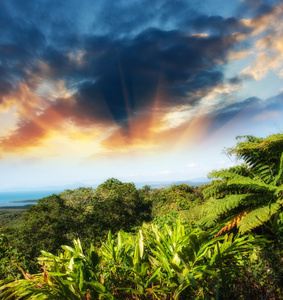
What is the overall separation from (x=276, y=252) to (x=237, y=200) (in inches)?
81.4

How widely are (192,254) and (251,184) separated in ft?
9.35

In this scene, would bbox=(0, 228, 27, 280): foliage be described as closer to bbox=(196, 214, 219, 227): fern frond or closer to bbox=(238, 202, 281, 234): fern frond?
bbox=(196, 214, 219, 227): fern frond

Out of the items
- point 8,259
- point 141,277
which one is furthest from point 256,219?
point 8,259

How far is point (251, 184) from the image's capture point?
3.37 m

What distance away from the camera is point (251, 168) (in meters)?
4.43

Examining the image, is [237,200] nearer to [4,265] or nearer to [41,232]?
[4,265]

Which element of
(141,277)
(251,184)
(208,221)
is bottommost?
(208,221)

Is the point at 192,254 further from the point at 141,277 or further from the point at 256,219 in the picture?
the point at 256,219

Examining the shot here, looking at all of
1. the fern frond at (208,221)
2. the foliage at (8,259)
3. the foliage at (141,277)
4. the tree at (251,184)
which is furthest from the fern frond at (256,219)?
the foliage at (8,259)

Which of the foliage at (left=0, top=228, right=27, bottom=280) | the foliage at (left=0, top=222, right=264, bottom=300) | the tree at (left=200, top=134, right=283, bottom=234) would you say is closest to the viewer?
the foliage at (left=0, top=222, right=264, bottom=300)

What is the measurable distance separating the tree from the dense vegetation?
0.02 meters

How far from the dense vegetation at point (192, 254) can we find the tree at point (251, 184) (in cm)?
2

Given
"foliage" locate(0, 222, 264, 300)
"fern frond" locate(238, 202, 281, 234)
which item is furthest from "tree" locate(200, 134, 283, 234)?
"foliage" locate(0, 222, 264, 300)

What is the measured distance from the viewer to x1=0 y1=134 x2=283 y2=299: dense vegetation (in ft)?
3.61
